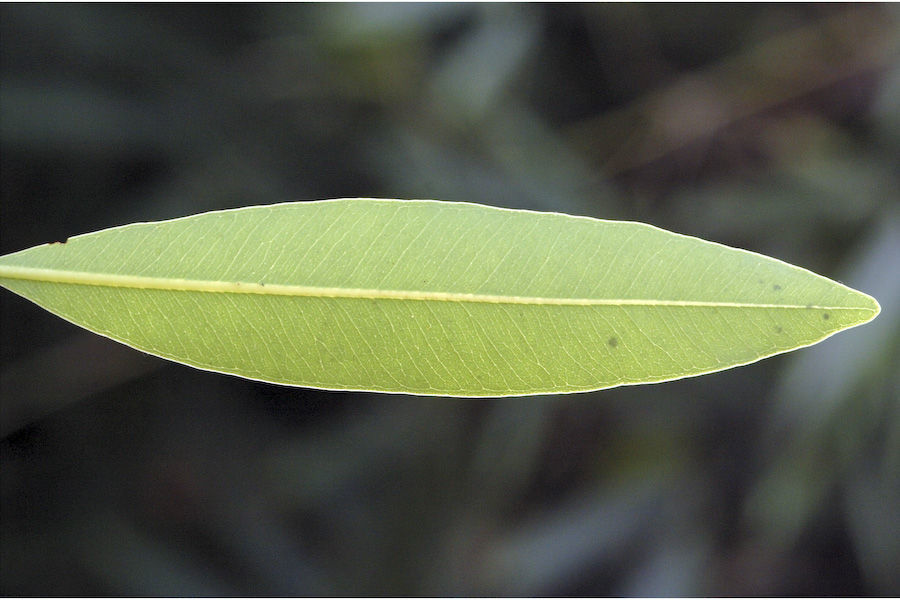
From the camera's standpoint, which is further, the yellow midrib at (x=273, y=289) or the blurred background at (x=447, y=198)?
the blurred background at (x=447, y=198)

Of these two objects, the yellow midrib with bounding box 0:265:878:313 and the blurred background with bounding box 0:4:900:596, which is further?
the blurred background with bounding box 0:4:900:596

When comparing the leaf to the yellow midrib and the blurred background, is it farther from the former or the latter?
the blurred background

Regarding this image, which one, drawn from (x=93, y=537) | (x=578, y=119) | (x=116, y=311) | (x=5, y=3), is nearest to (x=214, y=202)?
(x=5, y=3)

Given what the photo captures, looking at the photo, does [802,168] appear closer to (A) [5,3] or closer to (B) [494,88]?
(B) [494,88]

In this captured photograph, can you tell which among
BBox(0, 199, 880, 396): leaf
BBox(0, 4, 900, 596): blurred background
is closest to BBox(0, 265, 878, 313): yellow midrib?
BBox(0, 199, 880, 396): leaf

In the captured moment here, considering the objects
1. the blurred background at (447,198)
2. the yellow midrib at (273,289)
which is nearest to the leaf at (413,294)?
the yellow midrib at (273,289)

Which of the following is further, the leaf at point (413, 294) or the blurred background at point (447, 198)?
the blurred background at point (447, 198)

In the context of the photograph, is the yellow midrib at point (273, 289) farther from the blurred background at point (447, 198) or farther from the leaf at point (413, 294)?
the blurred background at point (447, 198)
